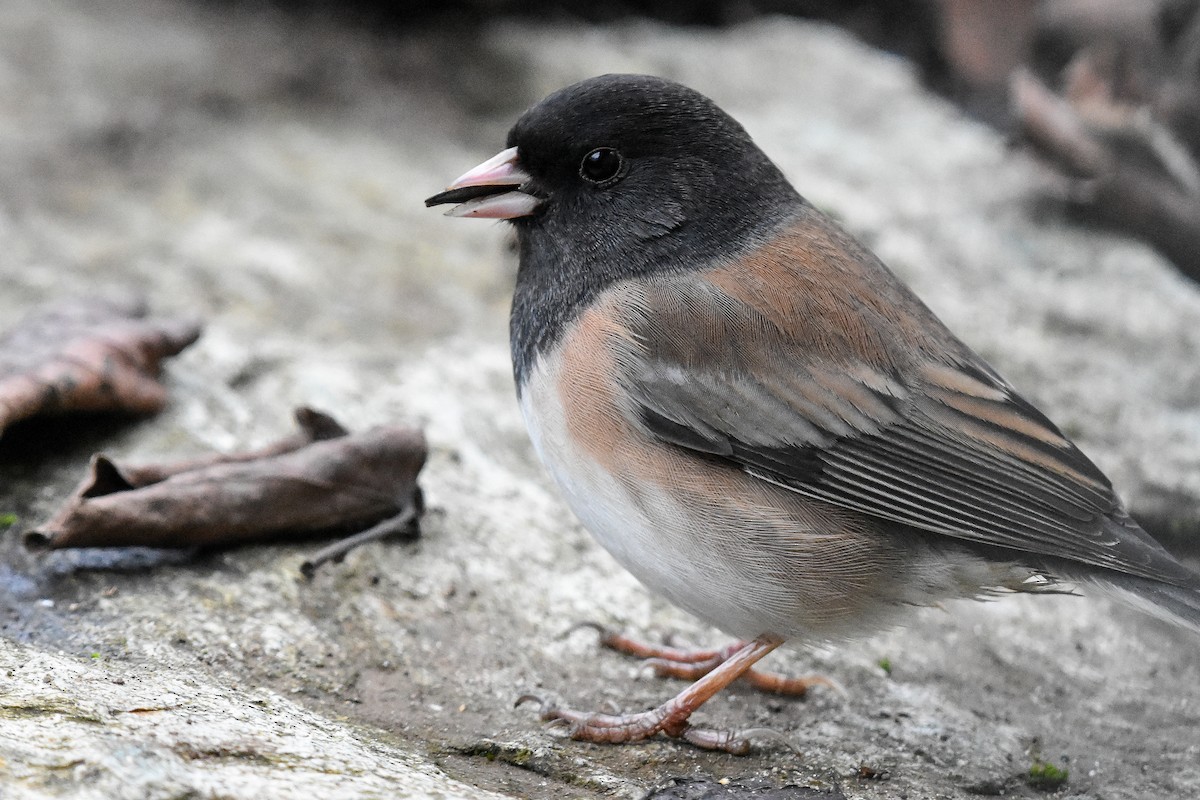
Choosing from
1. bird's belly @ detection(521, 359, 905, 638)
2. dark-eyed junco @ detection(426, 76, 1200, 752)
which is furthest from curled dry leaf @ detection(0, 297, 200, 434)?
bird's belly @ detection(521, 359, 905, 638)

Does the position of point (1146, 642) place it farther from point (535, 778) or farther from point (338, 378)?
point (338, 378)

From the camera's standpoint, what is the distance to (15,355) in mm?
2889

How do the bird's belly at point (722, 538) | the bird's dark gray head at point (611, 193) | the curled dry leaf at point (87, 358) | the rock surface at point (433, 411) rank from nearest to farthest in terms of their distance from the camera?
the rock surface at point (433, 411) < the bird's belly at point (722, 538) < the bird's dark gray head at point (611, 193) < the curled dry leaf at point (87, 358)

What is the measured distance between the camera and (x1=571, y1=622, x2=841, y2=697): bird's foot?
2.65 m

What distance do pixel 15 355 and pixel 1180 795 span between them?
284 cm

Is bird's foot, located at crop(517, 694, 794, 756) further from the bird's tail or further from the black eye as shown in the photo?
the black eye

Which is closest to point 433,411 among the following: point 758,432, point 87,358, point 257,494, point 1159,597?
point 257,494

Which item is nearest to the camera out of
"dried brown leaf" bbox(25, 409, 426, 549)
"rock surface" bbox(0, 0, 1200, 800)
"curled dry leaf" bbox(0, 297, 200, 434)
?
"rock surface" bbox(0, 0, 1200, 800)

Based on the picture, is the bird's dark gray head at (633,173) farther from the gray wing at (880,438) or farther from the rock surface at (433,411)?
the rock surface at (433,411)

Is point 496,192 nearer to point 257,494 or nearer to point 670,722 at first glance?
point 257,494

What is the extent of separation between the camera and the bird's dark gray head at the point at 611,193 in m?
2.56

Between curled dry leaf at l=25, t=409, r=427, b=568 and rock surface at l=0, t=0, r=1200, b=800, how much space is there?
0.08 meters

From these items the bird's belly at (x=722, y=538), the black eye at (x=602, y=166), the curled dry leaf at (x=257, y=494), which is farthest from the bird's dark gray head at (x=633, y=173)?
the curled dry leaf at (x=257, y=494)

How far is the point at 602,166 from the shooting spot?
8.53 ft
